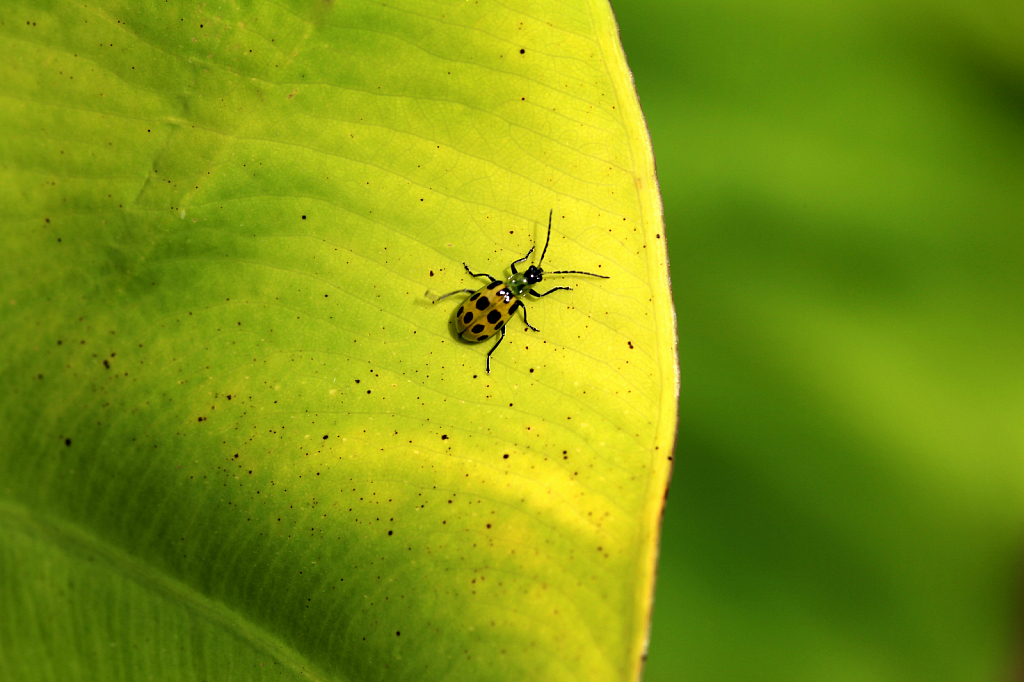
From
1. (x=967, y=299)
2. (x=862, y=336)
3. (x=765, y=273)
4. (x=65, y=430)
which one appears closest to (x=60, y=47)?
(x=65, y=430)

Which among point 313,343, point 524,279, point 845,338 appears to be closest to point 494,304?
point 524,279

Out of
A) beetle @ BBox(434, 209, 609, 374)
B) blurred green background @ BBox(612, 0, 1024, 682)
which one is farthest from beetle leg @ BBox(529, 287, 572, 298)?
blurred green background @ BBox(612, 0, 1024, 682)

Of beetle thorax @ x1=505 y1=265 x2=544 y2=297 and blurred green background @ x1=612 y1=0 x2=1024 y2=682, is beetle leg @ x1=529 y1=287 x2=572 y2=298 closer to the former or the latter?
beetle thorax @ x1=505 y1=265 x2=544 y2=297

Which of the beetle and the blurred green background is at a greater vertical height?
the blurred green background

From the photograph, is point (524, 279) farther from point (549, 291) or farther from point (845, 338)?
point (845, 338)

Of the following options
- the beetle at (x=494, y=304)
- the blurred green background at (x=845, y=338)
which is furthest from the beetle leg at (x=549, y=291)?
the blurred green background at (x=845, y=338)

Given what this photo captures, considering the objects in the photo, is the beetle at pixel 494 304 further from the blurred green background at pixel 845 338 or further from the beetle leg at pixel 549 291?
the blurred green background at pixel 845 338

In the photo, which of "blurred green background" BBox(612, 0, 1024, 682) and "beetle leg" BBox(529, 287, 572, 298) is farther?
"blurred green background" BBox(612, 0, 1024, 682)
